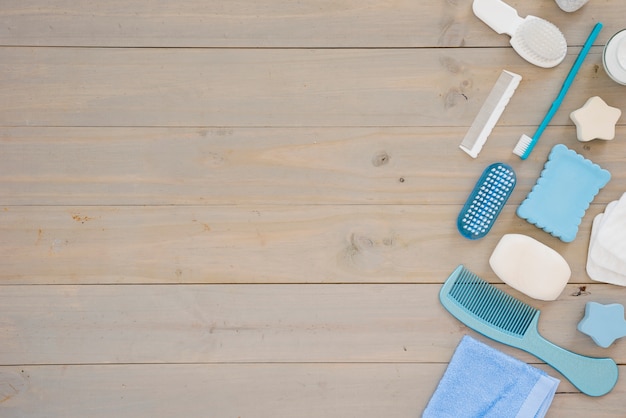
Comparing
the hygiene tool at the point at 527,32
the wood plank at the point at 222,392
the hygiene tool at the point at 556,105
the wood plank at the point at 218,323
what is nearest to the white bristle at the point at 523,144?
the hygiene tool at the point at 556,105

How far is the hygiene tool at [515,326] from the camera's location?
37.5 inches

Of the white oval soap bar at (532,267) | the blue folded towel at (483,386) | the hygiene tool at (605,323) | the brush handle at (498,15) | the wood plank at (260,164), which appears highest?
the brush handle at (498,15)

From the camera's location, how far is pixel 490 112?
0.96 m

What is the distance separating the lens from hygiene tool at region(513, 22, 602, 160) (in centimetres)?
94

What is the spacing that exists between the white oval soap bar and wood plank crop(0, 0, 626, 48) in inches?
11.8

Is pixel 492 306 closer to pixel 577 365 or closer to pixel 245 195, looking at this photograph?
pixel 577 365

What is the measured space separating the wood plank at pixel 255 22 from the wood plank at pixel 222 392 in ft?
1.57

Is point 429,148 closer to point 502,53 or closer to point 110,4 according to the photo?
point 502,53

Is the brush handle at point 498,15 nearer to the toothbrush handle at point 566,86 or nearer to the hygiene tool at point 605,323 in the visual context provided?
the toothbrush handle at point 566,86

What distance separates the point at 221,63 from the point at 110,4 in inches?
7.2

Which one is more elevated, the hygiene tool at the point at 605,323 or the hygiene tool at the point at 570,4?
the hygiene tool at the point at 570,4

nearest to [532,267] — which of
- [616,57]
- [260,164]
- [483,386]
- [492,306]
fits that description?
[492,306]

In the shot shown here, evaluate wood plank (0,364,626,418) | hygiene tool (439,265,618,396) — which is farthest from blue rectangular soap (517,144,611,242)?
wood plank (0,364,626,418)

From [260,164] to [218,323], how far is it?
241mm
